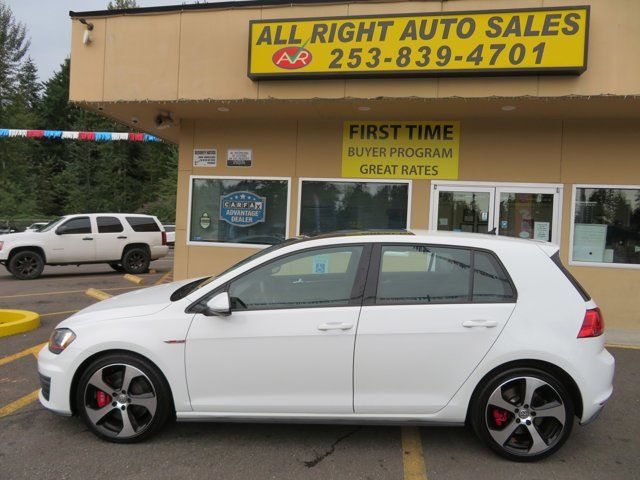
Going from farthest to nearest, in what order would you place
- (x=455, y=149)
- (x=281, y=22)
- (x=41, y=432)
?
(x=455, y=149)
(x=281, y=22)
(x=41, y=432)

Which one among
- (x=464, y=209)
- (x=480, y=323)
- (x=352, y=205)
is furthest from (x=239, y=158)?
(x=480, y=323)

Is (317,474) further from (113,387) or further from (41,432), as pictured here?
(41,432)

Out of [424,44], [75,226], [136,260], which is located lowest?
[136,260]

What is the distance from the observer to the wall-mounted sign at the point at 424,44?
6.61 metres

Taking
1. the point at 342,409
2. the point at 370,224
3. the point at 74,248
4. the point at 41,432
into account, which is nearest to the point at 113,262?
the point at 74,248

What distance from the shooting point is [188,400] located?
3.56 meters

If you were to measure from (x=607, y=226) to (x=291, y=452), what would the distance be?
21.8 ft

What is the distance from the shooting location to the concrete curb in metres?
6.55

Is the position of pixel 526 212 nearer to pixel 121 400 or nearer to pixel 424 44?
pixel 424 44

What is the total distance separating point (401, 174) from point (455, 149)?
0.95 meters

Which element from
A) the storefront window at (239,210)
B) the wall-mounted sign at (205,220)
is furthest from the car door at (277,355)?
the wall-mounted sign at (205,220)

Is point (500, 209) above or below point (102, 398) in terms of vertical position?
above

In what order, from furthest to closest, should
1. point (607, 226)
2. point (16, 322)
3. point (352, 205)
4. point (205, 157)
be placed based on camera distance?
1. point (205, 157)
2. point (352, 205)
3. point (607, 226)
4. point (16, 322)

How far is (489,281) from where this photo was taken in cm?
359
